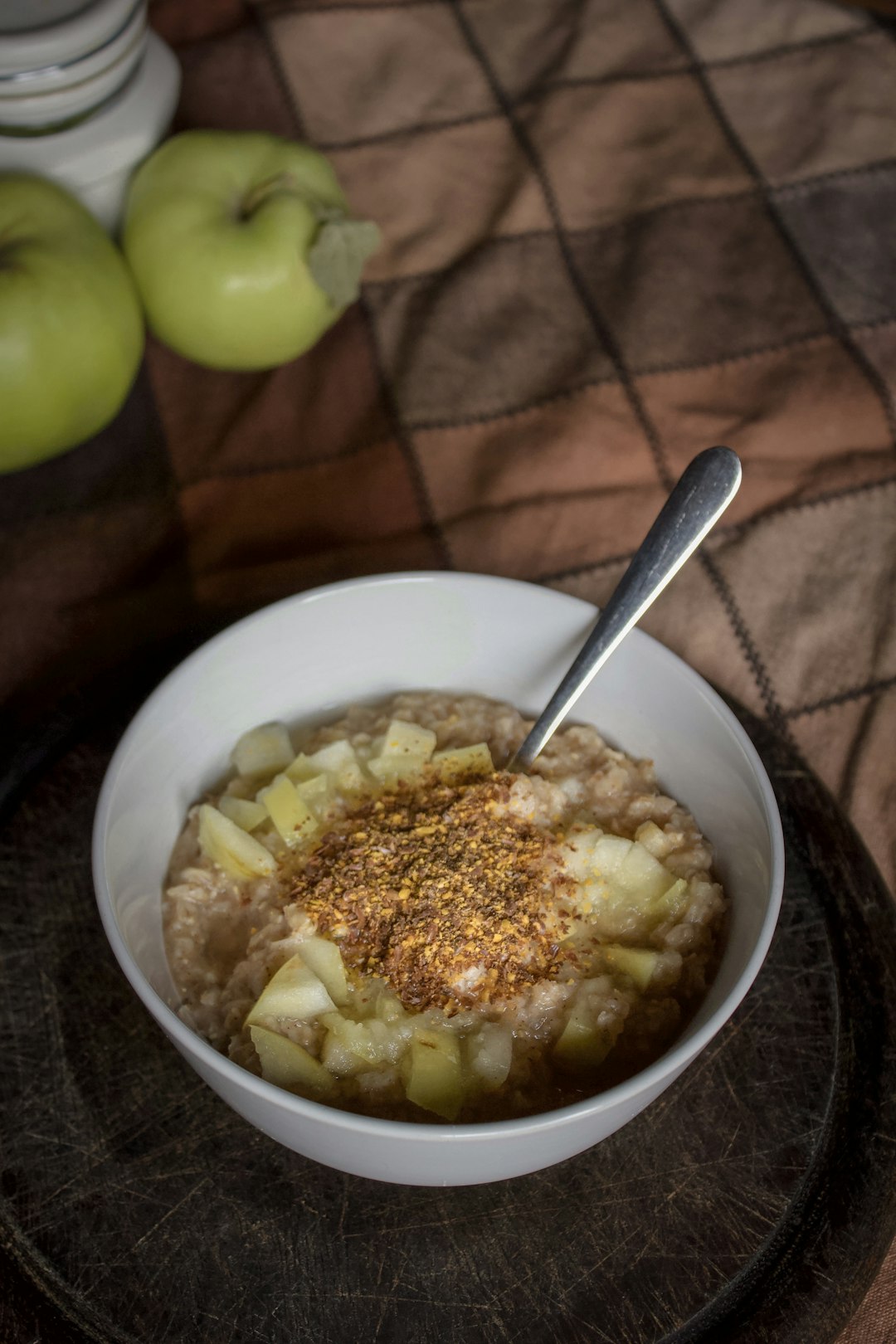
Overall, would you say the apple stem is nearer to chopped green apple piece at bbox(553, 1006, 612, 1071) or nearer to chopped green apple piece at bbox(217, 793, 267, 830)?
chopped green apple piece at bbox(217, 793, 267, 830)

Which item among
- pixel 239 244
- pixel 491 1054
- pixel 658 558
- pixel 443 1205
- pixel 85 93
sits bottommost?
pixel 443 1205

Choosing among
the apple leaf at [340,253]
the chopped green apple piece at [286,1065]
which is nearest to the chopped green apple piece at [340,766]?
the chopped green apple piece at [286,1065]

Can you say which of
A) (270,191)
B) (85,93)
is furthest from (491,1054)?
(85,93)

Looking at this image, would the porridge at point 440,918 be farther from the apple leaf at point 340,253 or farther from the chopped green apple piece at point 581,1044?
the apple leaf at point 340,253

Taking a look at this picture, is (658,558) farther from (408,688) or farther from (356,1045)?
(356,1045)

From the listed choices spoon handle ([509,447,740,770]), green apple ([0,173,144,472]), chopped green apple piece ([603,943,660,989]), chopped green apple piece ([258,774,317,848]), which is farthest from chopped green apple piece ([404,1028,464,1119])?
green apple ([0,173,144,472])

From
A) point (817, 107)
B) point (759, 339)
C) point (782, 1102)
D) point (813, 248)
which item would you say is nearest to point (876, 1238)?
point (782, 1102)
